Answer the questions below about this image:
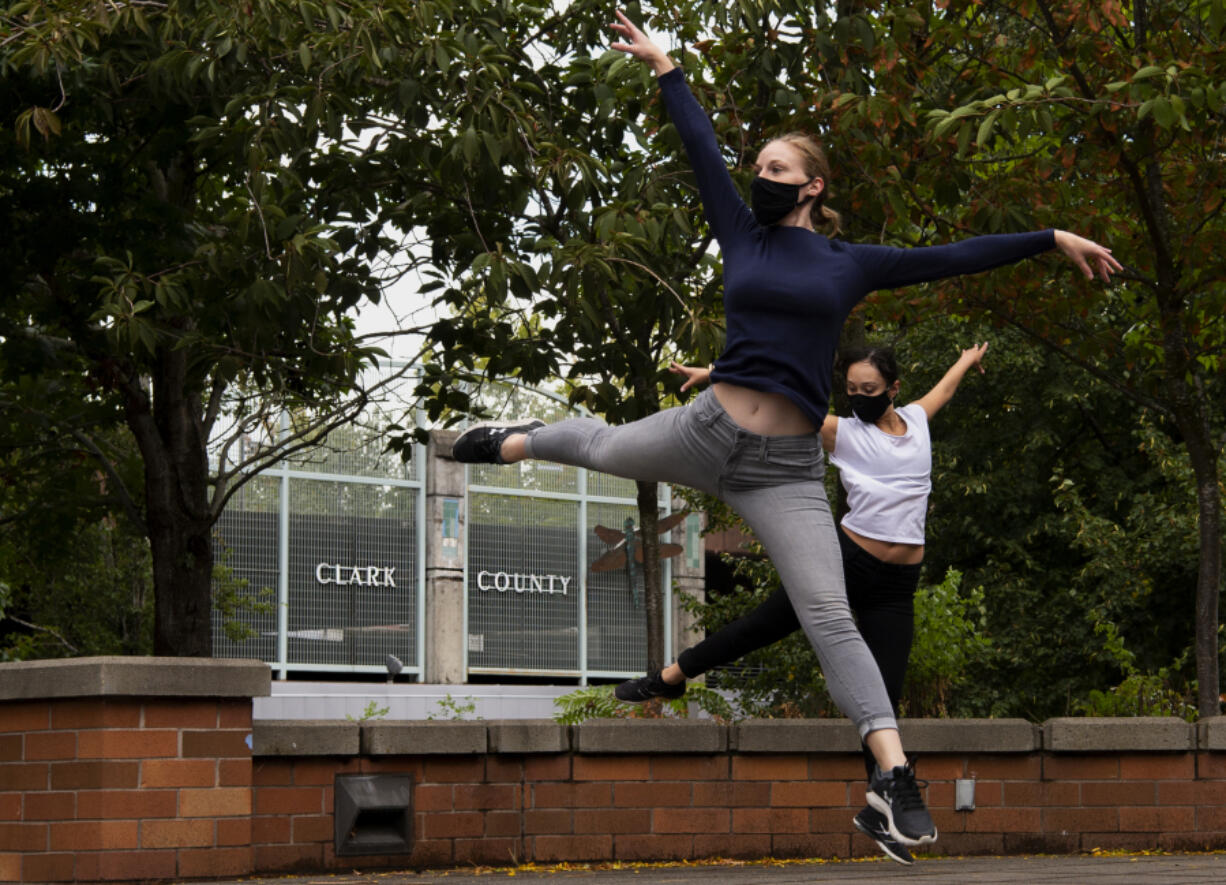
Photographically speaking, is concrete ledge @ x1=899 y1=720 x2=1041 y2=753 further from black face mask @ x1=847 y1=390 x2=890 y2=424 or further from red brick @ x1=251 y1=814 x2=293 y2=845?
red brick @ x1=251 y1=814 x2=293 y2=845

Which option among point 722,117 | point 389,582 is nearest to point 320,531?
point 389,582

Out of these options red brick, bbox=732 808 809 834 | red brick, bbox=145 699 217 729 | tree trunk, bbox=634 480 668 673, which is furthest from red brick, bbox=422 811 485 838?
tree trunk, bbox=634 480 668 673

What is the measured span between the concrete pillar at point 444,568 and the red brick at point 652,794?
2574 centimetres

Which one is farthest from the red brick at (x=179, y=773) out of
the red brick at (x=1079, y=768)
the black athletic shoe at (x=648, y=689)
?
the red brick at (x=1079, y=768)

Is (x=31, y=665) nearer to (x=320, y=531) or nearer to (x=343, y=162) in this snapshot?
(x=343, y=162)

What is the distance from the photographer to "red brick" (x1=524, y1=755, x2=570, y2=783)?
7344 millimetres

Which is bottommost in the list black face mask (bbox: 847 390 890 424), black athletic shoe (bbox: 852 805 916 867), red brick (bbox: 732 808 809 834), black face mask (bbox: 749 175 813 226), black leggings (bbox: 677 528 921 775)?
red brick (bbox: 732 808 809 834)

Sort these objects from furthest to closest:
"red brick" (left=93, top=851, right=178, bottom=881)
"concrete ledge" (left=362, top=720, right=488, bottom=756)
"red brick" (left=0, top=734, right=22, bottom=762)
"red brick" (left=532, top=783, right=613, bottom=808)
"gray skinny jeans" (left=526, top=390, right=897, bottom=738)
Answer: "red brick" (left=532, top=783, right=613, bottom=808) → "concrete ledge" (left=362, top=720, right=488, bottom=756) → "red brick" (left=0, top=734, right=22, bottom=762) → "red brick" (left=93, top=851, right=178, bottom=881) → "gray skinny jeans" (left=526, top=390, right=897, bottom=738)

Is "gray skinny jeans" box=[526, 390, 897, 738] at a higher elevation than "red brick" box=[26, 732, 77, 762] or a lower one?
higher

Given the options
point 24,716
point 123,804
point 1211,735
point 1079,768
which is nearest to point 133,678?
point 123,804

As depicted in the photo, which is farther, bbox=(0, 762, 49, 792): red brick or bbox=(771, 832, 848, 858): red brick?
bbox=(771, 832, 848, 858): red brick

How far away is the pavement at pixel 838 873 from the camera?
6.25 meters

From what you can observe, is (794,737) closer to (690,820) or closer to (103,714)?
(690,820)

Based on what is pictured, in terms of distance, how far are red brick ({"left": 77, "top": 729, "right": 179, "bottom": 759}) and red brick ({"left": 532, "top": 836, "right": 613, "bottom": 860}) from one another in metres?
1.80
